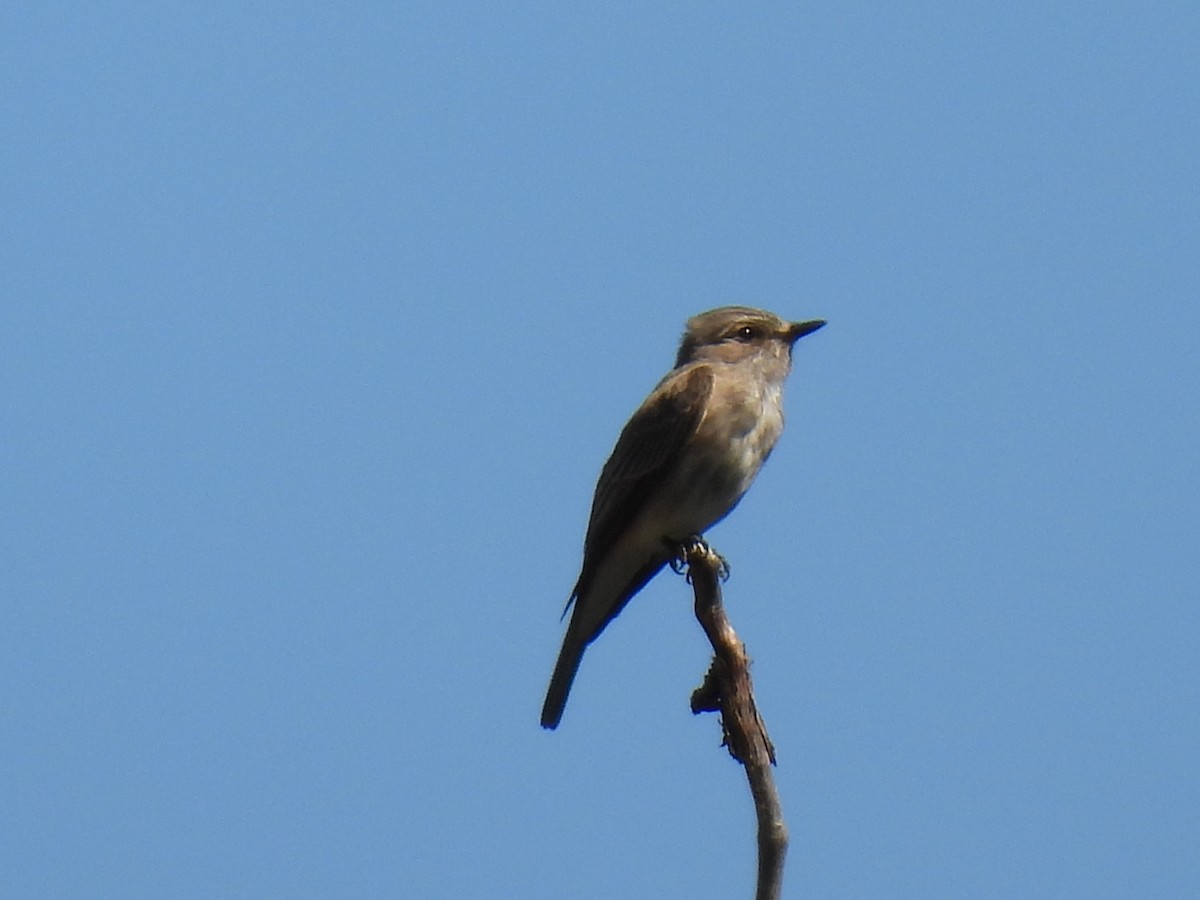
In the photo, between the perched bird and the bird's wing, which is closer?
the perched bird

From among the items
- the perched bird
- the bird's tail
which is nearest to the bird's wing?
the perched bird

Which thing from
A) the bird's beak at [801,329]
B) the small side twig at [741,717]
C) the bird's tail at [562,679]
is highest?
the bird's beak at [801,329]

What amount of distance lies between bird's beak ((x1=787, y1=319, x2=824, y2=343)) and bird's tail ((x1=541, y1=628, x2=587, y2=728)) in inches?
98.2

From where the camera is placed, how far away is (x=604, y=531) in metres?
10.9

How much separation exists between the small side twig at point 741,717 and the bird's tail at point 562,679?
6.45 feet

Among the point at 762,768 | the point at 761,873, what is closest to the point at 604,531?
the point at 762,768

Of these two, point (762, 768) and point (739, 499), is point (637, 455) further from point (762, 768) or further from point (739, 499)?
point (762, 768)

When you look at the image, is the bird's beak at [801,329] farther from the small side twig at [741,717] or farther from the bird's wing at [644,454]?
the small side twig at [741,717]

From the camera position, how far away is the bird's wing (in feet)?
35.6

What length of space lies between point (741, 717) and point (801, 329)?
15.1 ft

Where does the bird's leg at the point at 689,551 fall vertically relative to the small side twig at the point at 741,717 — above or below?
above

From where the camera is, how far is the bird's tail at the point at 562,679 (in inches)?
425

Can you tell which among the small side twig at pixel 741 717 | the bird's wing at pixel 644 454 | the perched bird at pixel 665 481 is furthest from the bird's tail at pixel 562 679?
the small side twig at pixel 741 717

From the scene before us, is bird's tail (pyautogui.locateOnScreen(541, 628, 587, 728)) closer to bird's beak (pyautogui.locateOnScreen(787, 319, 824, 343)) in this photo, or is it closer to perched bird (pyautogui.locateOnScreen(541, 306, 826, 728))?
perched bird (pyautogui.locateOnScreen(541, 306, 826, 728))
